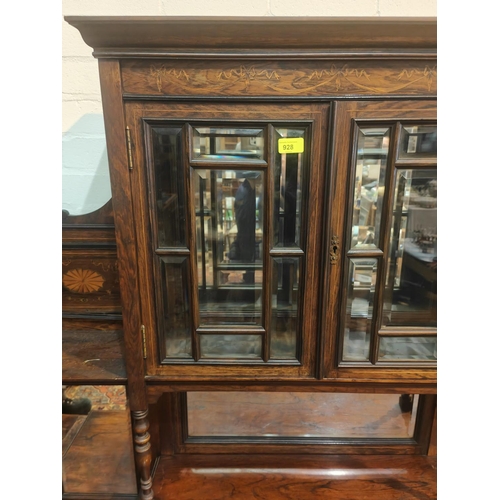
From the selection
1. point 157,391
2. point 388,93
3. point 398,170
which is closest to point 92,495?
point 157,391

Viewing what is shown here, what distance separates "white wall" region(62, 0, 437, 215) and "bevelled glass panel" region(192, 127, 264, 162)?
0.62 m

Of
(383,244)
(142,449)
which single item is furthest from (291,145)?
(142,449)

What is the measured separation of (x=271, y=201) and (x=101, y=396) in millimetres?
1246

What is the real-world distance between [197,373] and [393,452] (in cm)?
90

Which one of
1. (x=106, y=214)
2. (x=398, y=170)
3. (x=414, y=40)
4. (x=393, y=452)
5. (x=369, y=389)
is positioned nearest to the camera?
(x=414, y=40)

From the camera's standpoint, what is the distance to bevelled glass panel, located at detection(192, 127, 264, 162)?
31.1 inches

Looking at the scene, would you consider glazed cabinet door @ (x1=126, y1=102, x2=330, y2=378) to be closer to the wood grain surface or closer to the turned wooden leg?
the turned wooden leg

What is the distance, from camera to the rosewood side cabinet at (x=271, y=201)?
72 centimetres

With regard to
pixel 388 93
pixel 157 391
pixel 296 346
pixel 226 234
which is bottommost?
pixel 157 391

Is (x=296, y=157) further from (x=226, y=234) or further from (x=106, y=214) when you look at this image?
(x=106, y=214)

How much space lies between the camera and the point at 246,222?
866 mm

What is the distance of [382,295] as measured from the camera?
0.87 meters

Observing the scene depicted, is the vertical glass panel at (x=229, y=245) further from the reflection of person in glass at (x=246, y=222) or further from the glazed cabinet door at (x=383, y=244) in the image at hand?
the glazed cabinet door at (x=383, y=244)

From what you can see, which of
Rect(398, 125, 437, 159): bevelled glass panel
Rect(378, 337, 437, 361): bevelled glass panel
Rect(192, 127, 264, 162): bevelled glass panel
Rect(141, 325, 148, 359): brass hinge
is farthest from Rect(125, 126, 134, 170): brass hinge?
Rect(378, 337, 437, 361): bevelled glass panel
